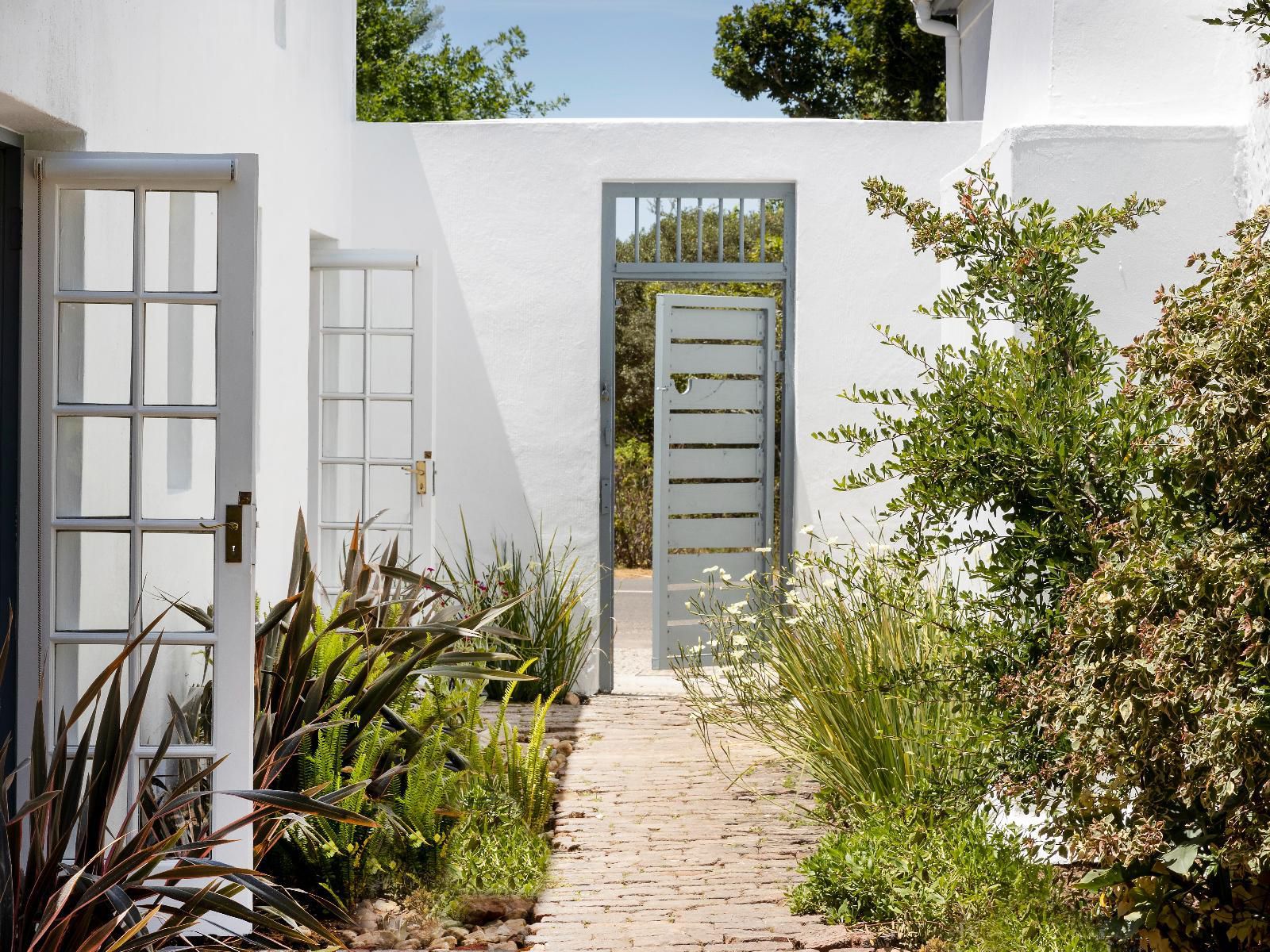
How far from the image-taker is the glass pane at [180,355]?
13.4 ft

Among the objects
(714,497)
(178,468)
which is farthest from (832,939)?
(714,497)

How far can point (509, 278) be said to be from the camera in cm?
704

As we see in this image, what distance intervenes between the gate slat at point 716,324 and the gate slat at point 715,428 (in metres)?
0.44

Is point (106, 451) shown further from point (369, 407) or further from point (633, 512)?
point (633, 512)

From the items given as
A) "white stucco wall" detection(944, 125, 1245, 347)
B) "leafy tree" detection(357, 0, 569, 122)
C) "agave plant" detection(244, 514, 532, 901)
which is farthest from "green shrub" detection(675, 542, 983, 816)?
"leafy tree" detection(357, 0, 569, 122)

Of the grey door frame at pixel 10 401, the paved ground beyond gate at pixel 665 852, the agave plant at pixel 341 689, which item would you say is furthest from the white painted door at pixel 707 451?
the grey door frame at pixel 10 401

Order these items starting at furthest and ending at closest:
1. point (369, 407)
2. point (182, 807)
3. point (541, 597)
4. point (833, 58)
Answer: point (833, 58)
point (541, 597)
point (369, 407)
point (182, 807)

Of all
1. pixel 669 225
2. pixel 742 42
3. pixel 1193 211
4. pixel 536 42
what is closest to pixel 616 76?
pixel 536 42

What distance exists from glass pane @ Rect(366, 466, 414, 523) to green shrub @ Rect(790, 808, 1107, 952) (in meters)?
3.24

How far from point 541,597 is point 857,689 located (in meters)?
3.47

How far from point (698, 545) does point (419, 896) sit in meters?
3.64

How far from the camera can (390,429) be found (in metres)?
6.59

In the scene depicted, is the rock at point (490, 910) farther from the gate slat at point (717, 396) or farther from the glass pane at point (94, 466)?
the gate slat at point (717, 396)

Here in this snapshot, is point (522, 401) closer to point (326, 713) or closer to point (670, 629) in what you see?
point (670, 629)
